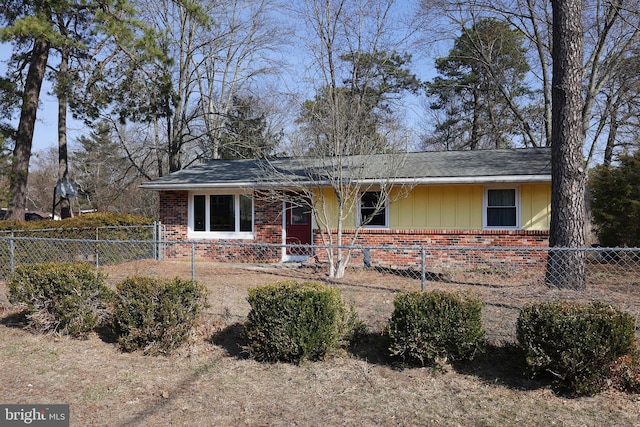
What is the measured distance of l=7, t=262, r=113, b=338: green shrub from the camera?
225 inches

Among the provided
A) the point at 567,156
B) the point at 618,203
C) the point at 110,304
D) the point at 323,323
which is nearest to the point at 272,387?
the point at 323,323

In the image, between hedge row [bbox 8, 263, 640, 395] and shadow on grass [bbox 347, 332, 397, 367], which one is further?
shadow on grass [bbox 347, 332, 397, 367]

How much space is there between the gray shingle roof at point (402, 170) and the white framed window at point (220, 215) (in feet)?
1.92

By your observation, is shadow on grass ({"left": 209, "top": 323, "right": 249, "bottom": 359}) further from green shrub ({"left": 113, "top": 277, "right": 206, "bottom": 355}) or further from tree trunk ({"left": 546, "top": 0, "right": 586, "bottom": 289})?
tree trunk ({"left": 546, "top": 0, "right": 586, "bottom": 289})

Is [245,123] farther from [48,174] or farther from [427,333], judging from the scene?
[48,174]

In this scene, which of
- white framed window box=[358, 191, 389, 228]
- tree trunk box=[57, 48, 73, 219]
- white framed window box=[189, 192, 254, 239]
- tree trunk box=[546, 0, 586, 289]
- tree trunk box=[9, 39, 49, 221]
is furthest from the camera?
tree trunk box=[57, 48, 73, 219]

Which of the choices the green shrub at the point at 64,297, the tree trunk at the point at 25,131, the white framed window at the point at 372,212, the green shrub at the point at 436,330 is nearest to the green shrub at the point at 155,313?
the green shrub at the point at 64,297

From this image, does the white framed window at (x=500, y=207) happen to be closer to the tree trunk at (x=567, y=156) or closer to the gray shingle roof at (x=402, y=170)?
the gray shingle roof at (x=402, y=170)

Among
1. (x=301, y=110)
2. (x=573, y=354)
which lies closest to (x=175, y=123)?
(x=301, y=110)

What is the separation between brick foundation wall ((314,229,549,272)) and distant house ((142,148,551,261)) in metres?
0.03

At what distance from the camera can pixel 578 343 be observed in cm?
398

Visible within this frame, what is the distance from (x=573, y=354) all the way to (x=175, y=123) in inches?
777

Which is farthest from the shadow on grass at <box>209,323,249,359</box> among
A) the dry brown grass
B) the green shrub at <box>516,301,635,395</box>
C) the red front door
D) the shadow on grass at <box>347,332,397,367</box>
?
the red front door

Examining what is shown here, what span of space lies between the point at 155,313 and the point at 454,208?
27.6 feet
